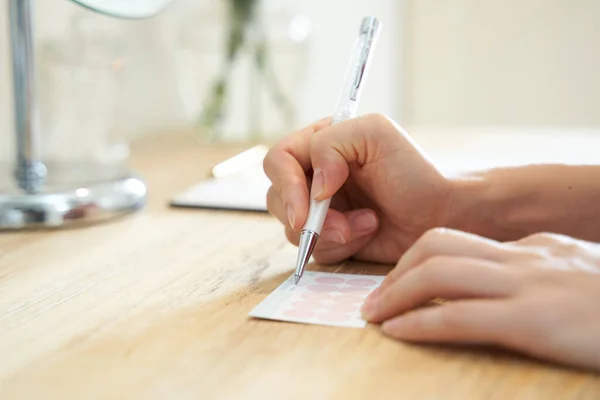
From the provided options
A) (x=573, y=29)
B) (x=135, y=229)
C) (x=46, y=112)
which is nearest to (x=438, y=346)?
(x=135, y=229)

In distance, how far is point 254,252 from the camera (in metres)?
0.82

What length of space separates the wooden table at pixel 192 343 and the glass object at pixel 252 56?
0.78 meters

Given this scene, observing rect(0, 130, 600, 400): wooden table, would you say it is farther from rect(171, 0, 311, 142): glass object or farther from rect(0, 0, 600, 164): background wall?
rect(0, 0, 600, 164): background wall

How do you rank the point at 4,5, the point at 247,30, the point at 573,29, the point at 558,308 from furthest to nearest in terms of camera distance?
the point at 573,29 → the point at 247,30 → the point at 4,5 → the point at 558,308

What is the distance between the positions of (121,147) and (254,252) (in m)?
0.64

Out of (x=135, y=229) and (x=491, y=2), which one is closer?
(x=135, y=229)

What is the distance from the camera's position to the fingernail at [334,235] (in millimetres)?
744

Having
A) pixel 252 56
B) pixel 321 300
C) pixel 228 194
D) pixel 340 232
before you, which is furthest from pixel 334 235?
pixel 252 56

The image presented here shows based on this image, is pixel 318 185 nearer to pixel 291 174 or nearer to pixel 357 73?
pixel 291 174

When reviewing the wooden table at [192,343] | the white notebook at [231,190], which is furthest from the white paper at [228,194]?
the wooden table at [192,343]

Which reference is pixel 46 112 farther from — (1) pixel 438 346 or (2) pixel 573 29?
(2) pixel 573 29

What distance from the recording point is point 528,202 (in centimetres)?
76

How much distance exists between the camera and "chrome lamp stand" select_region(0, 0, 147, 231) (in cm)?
91

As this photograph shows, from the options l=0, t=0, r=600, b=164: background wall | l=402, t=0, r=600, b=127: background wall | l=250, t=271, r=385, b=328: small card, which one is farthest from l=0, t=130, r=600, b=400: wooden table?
l=402, t=0, r=600, b=127: background wall
